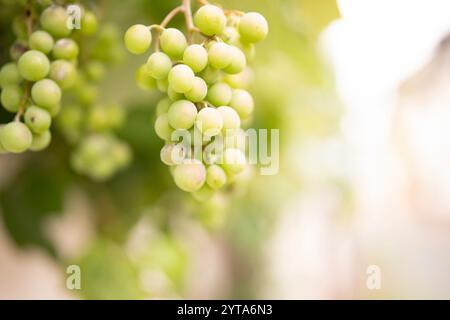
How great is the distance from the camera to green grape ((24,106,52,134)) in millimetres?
523

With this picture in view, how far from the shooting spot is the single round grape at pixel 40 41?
21.1 inches

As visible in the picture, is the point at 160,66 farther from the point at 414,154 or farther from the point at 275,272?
the point at 414,154

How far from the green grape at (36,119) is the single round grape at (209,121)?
15cm

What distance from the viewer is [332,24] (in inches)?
27.4

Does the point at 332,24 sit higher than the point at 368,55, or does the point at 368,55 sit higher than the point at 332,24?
the point at 368,55

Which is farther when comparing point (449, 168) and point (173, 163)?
point (449, 168)

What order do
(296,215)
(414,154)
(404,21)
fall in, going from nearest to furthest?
(404,21), (296,215), (414,154)

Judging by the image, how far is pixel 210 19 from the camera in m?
0.49

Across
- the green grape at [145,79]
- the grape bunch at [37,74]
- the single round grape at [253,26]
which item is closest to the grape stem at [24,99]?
the grape bunch at [37,74]

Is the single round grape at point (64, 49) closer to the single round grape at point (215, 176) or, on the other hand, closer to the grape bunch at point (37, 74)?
the grape bunch at point (37, 74)

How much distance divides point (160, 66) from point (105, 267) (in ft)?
1.74

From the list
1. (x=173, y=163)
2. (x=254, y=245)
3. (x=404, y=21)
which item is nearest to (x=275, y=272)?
(x=254, y=245)

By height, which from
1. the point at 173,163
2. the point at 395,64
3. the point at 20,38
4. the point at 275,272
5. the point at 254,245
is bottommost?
the point at 275,272

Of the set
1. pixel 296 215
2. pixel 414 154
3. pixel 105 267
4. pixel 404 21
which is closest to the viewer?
pixel 105 267
